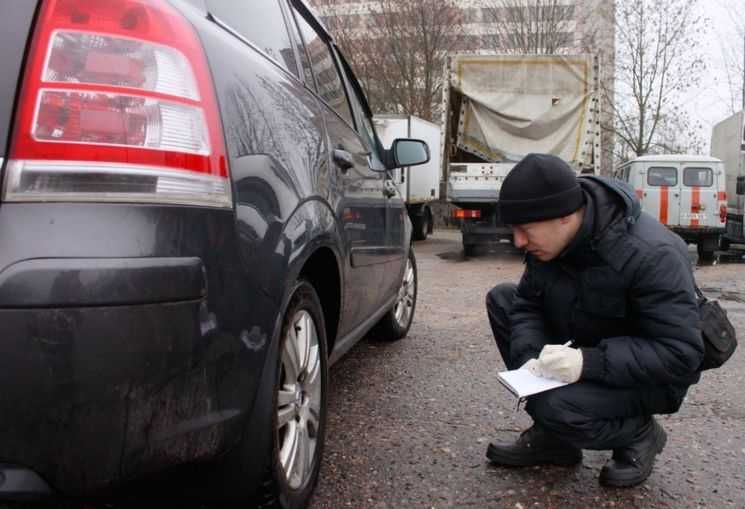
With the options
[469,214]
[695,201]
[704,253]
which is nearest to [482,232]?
[469,214]

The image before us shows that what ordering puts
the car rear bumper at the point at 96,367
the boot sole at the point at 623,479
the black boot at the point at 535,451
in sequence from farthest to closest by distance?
the black boot at the point at 535,451 → the boot sole at the point at 623,479 → the car rear bumper at the point at 96,367

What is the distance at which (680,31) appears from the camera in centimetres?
2420

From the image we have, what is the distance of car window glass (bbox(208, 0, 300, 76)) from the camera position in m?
1.79

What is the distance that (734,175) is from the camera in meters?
13.6

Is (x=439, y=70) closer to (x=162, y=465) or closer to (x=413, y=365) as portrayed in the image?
(x=413, y=365)

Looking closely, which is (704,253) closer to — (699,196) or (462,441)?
(699,196)

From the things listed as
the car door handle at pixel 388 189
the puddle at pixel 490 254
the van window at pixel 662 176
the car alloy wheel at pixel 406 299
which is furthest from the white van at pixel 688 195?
the car door handle at pixel 388 189

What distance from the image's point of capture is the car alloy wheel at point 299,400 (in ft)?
5.85

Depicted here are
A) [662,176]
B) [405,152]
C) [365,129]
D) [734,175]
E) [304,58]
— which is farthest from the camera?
[734,175]

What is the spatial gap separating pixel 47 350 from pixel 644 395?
171 cm

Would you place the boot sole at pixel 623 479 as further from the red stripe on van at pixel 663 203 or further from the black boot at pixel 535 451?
the red stripe on van at pixel 663 203

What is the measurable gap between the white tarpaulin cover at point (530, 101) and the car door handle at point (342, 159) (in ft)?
26.9

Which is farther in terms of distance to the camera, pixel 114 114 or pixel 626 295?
pixel 626 295

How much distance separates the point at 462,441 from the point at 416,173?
1209cm
